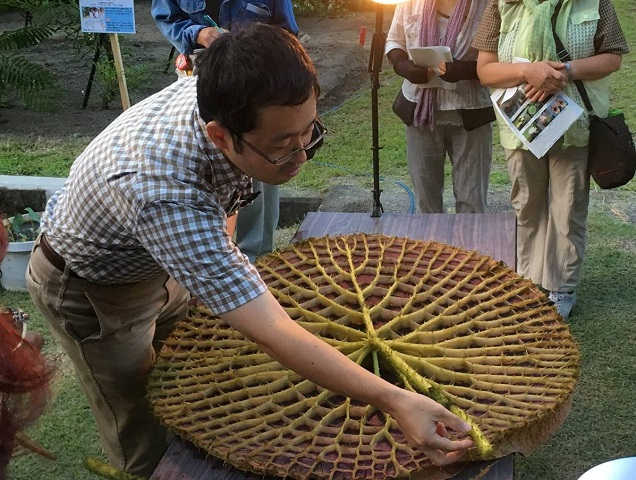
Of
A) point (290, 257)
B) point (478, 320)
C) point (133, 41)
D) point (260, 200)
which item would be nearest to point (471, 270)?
point (478, 320)

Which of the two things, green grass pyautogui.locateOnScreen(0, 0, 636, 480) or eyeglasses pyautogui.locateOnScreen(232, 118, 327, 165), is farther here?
green grass pyautogui.locateOnScreen(0, 0, 636, 480)

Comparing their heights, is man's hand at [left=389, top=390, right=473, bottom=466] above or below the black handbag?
above

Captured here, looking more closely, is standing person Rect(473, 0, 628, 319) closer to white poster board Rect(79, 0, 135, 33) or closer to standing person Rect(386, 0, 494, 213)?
standing person Rect(386, 0, 494, 213)

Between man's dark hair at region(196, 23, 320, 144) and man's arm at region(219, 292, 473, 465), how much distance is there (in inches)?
12.7

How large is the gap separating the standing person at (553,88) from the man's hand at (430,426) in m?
1.74

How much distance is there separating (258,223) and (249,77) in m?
2.16

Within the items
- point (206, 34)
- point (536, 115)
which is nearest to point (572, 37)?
point (536, 115)

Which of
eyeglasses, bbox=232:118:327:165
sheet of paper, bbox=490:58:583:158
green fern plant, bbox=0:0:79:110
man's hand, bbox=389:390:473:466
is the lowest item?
green fern plant, bbox=0:0:79:110

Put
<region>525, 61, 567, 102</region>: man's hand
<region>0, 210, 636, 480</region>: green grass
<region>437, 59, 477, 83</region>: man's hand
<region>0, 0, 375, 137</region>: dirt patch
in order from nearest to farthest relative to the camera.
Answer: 1. <region>0, 210, 636, 480</region>: green grass
2. <region>525, 61, 567, 102</region>: man's hand
3. <region>437, 59, 477, 83</region>: man's hand
4. <region>0, 0, 375, 137</region>: dirt patch

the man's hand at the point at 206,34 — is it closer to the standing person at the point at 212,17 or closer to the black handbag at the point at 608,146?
the standing person at the point at 212,17

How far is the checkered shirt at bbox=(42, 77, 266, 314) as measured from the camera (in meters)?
1.27

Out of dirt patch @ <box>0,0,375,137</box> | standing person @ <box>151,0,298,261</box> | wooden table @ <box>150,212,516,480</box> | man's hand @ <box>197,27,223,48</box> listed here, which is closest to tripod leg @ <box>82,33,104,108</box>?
dirt patch @ <box>0,0,375,137</box>

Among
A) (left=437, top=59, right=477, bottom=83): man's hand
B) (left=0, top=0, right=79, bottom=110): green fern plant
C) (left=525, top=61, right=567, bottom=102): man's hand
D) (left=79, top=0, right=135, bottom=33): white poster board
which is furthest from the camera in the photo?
(left=0, top=0, right=79, bottom=110): green fern plant

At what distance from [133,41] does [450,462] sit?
298 inches
